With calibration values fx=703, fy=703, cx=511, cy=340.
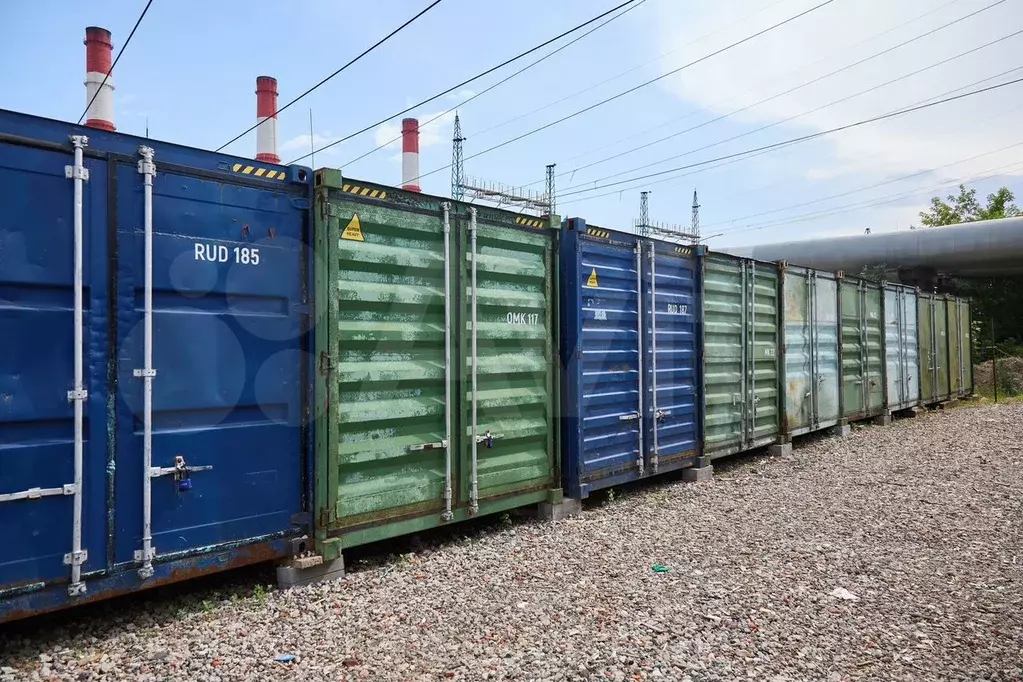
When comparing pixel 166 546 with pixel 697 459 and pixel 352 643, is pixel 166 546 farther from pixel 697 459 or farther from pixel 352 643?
pixel 697 459

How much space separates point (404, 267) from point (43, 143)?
2323 millimetres

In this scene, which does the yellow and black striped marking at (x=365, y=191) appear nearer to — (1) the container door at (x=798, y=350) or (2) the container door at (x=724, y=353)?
(2) the container door at (x=724, y=353)

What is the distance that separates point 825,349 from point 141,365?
10.3 m

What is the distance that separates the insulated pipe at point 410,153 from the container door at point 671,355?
19896 millimetres

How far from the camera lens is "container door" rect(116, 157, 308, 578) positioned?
390 centimetres

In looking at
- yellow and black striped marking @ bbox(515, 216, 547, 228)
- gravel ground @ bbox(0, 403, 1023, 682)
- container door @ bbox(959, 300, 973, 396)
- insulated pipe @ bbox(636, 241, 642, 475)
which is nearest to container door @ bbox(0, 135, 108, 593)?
gravel ground @ bbox(0, 403, 1023, 682)

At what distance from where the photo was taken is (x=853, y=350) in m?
12.4

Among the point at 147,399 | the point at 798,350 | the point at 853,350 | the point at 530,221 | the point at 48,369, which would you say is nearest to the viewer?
the point at 48,369

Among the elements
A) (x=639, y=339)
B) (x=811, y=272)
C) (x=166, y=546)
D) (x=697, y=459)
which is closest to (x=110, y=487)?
(x=166, y=546)

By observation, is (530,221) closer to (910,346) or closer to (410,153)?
(910,346)

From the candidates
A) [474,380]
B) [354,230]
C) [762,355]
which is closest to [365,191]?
[354,230]

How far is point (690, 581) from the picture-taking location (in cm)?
474

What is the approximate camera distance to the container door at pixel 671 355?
25.0 ft

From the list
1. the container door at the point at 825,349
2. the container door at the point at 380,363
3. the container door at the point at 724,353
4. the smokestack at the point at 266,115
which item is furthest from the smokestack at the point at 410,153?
the container door at the point at 380,363
